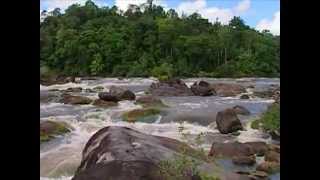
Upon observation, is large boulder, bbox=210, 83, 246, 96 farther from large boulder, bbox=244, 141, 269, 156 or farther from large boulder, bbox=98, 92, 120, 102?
large boulder, bbox=98, 92, 120, 102

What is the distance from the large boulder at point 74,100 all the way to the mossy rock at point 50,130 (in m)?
0.09

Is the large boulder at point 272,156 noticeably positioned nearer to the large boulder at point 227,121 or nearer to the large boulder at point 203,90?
the large boulder at point 227,121

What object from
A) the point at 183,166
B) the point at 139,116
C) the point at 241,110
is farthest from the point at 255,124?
the point at 139,116

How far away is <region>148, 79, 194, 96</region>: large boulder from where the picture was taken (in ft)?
4.81

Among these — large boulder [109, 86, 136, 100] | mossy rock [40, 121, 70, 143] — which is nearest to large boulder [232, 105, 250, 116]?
large boulder [109, 86, 136, 100]

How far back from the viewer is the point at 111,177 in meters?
1.35

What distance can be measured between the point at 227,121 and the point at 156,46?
39 centimetres

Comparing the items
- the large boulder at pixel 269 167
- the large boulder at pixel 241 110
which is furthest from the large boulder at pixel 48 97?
the large boulder at pixel 269 167

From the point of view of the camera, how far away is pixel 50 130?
1.40 m

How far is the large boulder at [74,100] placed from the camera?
148cm
